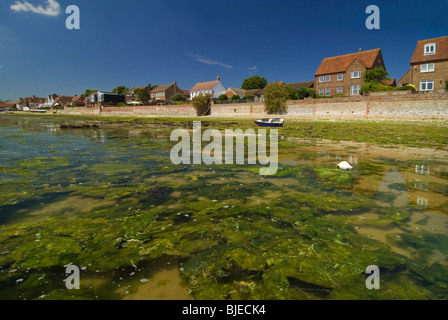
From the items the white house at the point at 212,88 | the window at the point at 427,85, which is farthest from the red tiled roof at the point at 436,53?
the white house at the point at 212,88

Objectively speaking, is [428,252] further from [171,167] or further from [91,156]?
[91,156]

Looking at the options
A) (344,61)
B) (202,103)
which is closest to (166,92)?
(202,103)

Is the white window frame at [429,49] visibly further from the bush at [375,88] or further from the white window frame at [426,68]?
the bush at [375,88]

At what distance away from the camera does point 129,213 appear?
5.33 m

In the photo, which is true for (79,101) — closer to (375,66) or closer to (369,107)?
(375,66)

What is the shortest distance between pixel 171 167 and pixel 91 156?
4873 millimetres

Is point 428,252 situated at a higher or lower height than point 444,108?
lower

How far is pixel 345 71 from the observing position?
51.2 metres

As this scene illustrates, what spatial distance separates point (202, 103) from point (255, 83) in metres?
35.2

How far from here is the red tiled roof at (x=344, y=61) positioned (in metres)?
49.7

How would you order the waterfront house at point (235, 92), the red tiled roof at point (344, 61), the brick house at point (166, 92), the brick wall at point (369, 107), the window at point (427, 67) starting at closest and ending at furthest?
the brick wall at point (369, 107), the window at point (427, 67), the red tiled roof at point (344, 61), the waterfront house at point (235, 92), the brick house at point (166, 92)

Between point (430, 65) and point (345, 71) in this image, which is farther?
point (345, 71)
